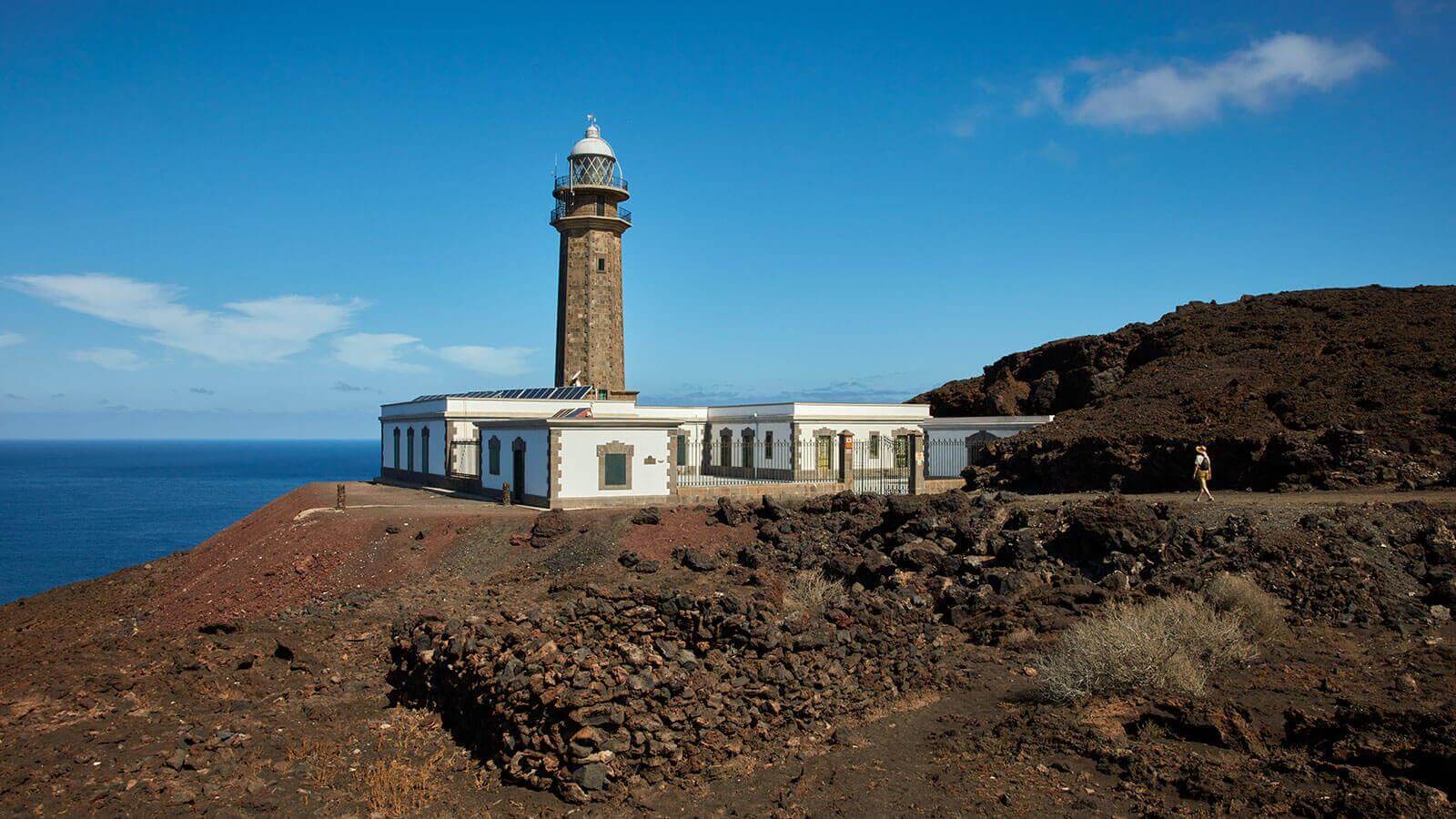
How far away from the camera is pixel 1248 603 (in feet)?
49.5

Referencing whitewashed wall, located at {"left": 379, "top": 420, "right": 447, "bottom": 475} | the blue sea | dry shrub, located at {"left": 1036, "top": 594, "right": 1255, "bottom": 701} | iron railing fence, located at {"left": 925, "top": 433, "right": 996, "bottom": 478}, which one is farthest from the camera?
the blue sea

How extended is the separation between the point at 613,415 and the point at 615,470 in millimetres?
4677

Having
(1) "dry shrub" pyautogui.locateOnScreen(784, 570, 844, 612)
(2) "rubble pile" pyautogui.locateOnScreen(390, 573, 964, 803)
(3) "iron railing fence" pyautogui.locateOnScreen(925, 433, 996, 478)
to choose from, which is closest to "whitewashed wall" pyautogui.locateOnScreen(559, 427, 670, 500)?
(1) "dry shrub" pyautogui.locateOnScreen(784, 570, 844, 612)

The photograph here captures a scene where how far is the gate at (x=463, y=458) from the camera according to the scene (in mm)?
33031

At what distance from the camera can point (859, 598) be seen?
1731cm

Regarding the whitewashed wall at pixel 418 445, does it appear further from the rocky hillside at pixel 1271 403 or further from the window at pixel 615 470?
the rocky hillside at pixel 1271 403

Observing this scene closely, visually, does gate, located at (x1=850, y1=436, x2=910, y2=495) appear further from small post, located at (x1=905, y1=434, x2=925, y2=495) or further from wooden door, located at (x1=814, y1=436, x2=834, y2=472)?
small post, located at (x1=905, y1=434, x2=925, y2=495)

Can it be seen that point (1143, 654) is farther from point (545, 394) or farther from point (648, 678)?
point (545, 394)

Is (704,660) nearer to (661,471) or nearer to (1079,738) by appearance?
(1079,738)

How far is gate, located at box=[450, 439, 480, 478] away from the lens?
33031mm

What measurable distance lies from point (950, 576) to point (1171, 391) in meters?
16.9

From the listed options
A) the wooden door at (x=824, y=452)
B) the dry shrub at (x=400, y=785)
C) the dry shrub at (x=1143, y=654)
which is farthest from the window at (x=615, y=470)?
the dry shrub at (x=1143, y=654)

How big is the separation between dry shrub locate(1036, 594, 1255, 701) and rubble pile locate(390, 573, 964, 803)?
188 cm

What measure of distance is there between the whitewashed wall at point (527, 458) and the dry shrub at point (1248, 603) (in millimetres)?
16861
